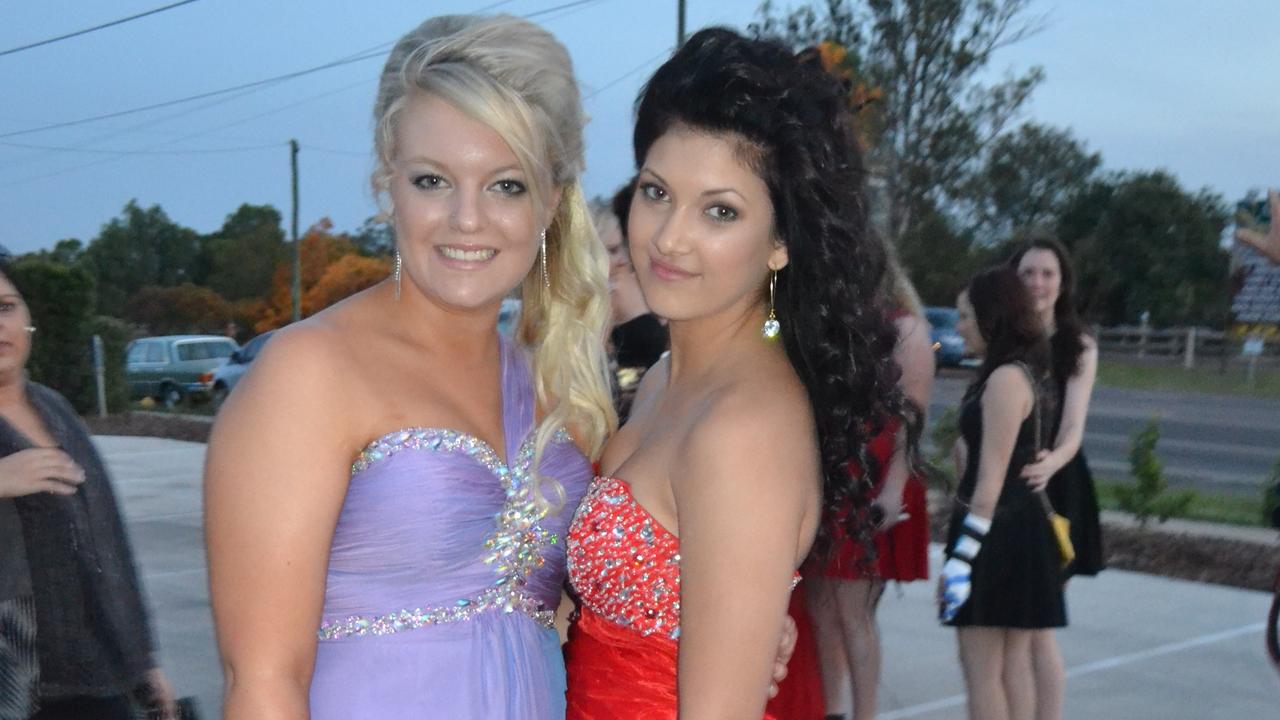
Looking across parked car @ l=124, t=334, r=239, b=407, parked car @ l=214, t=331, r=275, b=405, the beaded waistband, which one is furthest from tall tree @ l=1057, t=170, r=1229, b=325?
the beaded waistband

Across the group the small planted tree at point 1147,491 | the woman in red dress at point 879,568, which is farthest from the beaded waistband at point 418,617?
the small planted tree at point 1147,491

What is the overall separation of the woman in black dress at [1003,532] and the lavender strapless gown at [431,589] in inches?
105

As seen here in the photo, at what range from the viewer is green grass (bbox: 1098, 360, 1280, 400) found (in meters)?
25.1

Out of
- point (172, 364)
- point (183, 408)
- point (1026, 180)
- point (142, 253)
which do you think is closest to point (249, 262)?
point (142, 253)

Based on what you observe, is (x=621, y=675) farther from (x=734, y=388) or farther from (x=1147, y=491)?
(x=1147, y=491)

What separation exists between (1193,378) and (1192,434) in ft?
38.2

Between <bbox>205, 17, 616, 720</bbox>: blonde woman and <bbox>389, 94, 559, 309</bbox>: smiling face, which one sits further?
<bbox>389, 94, 559, 309</bbox>: smiling face

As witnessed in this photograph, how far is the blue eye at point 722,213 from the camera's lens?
2.16 metres

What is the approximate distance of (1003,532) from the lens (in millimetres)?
4570

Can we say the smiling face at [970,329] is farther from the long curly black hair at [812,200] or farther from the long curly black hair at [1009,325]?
the long curly black hair at [812,200]

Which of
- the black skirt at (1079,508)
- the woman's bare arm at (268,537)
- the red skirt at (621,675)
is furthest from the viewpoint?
the black skirt at (1079,508)

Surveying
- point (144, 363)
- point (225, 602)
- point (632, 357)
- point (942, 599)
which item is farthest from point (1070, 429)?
point (144, 363)

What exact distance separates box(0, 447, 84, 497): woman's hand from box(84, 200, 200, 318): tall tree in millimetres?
49450

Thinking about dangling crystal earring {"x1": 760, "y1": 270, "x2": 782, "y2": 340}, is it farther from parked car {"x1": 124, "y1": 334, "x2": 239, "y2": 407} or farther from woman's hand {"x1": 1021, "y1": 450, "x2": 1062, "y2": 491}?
parked car {"x1": 124, "y1": 334, "x2": 239, "y2": 407}
